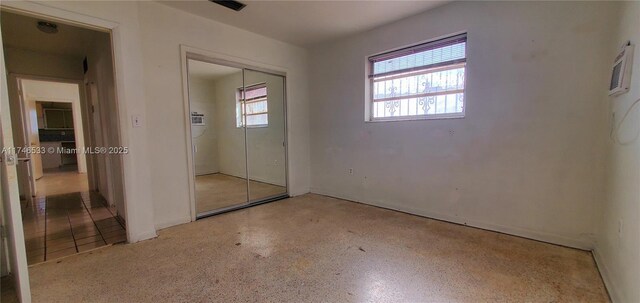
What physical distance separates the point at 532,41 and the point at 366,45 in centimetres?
193

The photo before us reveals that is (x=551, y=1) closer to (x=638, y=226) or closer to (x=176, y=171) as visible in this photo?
(x=638, y=226)

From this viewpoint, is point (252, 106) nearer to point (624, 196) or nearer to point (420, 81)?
point (420, 81)

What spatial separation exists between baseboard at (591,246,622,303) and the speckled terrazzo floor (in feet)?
0.14

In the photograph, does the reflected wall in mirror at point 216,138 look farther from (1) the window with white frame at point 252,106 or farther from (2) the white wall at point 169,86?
(2) the white wall at point 169,86

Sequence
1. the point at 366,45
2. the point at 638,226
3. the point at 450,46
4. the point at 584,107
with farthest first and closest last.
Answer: the point at 366,45
the point at 450,46
the point at 584,107
the point at 638,226

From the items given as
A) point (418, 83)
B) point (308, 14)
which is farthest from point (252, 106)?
point (418, 83)

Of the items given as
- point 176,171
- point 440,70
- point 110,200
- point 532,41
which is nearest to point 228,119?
point 176,171

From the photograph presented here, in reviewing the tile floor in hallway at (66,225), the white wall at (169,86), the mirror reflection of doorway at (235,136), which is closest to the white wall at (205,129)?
the mirror reflection of doorway at (235,136)

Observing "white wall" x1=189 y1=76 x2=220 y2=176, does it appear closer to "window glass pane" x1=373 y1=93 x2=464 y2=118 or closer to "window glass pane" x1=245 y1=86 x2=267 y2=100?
"window glass pane" x1=245 y1=86 x2=267 y2=100

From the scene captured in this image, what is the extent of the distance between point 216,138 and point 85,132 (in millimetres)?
3043

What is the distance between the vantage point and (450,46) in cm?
300

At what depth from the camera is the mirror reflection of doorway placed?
3.56 meters

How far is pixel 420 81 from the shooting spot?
3229mm

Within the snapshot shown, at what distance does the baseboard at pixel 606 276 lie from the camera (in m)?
1.61
